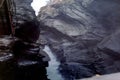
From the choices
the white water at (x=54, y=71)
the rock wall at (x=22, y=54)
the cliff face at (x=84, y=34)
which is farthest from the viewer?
the cliff face at (x=84, y=34)

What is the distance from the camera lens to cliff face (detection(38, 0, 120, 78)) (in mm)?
18406

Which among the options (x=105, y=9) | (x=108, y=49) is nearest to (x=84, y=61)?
(x=108, y=49)

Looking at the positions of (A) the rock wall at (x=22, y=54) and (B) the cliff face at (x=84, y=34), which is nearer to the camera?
(A) the rock wall at (x=22, y=54)

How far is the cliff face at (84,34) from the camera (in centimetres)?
1841

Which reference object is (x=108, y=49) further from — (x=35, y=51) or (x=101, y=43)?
(x=35, y=51)

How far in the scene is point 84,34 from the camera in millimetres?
22375

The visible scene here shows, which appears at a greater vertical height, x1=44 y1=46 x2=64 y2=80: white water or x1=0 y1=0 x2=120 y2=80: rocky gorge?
x1=0 y1=0 x2=120 y2=80: rocky gorge

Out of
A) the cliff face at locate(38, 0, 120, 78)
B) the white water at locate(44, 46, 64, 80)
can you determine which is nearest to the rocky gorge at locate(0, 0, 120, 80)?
the cliff face at locate(38, 0, 120, 78)

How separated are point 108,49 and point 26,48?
9.30 metres

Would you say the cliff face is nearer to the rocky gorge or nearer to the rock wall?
the rocky gorge

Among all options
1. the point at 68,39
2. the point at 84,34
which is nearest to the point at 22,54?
the point at 68,39

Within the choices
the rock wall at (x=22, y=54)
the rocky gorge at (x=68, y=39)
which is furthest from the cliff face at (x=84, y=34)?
the rock wall at (x=22, y=54)

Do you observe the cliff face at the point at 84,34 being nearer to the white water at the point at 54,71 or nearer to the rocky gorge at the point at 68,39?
the rocky gorge at the point at 68,39

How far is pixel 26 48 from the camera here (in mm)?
11523
